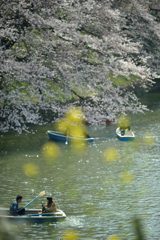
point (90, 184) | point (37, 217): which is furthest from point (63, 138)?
point (37, 217)

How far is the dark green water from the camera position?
17000 mm

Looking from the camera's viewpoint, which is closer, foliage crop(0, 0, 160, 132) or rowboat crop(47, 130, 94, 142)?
foliage crop(0, 0, 160, 132)

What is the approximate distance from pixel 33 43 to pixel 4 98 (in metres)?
3.65

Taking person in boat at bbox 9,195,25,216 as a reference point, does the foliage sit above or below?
above

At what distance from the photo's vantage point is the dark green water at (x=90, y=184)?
669 inches

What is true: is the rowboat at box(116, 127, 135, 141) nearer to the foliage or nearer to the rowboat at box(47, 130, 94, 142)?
the rowboat at box(47, 130, 94, 142)

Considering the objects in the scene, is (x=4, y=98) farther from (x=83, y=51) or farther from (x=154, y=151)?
(x=154, y=151)

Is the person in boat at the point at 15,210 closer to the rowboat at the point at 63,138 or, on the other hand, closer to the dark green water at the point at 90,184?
→ the dark green water at the point at 90,184

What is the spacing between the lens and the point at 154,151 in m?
30.0

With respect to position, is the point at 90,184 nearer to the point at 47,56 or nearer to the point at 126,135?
the point at 47,56

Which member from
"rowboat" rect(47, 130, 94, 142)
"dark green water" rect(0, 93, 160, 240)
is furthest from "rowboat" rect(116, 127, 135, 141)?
"rowboat" rect(47, 130, 94, 142)

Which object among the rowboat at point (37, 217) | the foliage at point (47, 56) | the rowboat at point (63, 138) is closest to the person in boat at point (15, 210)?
the rowboat at point (37, 217)

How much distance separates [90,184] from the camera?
2275cm

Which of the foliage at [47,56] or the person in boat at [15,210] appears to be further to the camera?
the foliage at [47,56]
